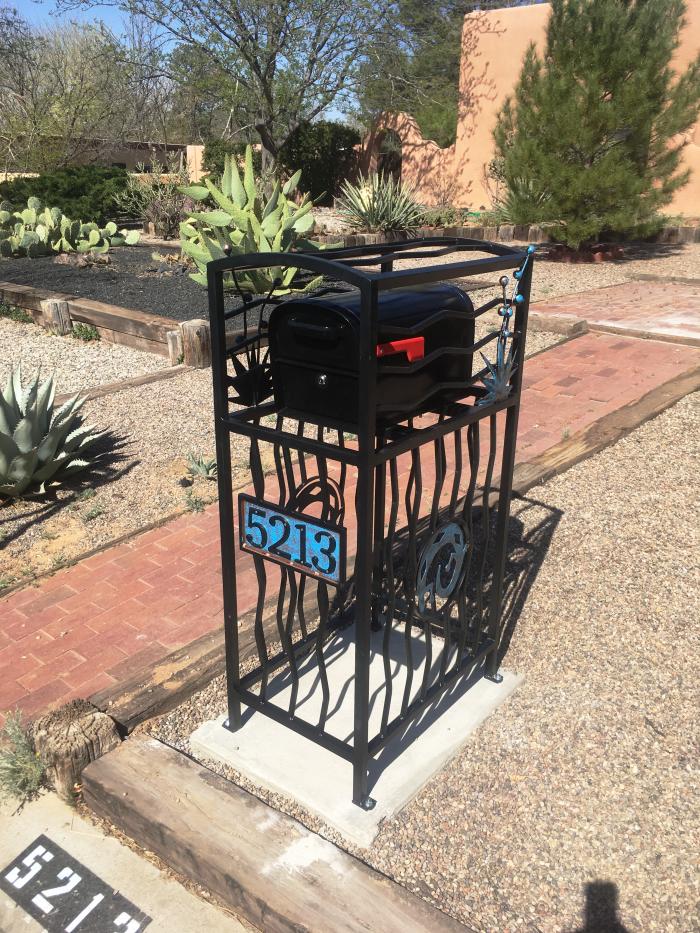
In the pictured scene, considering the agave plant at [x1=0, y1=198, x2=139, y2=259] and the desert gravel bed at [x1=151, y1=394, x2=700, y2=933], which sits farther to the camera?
the agave plant at [x1=0, y1=198, x2=139, y2=259]

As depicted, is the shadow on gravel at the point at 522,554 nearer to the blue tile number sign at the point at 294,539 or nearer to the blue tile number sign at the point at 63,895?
the blue tile number sign at the point at 294,539

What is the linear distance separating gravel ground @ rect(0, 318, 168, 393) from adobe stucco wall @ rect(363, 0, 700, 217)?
11.1 metres

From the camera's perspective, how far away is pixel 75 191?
1633cm

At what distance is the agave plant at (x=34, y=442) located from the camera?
4195 mm

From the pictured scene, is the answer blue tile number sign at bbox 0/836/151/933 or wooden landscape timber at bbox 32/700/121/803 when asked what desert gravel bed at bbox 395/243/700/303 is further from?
blue tile number sign at bbox 0/836/151/933

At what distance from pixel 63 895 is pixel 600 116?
11.7 meters

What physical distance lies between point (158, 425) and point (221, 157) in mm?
17125

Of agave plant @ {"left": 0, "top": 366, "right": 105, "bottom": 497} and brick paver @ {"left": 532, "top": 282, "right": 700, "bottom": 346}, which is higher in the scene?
brick paver @ {"left": 532, "top": 282, "right": 700, "bottom": 346}

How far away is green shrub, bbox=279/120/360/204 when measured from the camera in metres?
20.8

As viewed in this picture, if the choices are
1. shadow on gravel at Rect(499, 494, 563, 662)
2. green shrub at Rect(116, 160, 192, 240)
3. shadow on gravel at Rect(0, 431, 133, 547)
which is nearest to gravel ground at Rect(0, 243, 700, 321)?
green shrub at Rect(116, 160, 192, 240)

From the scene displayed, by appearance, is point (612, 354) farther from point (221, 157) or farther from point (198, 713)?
point (221, 157)

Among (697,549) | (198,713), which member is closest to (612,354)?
(697,549)

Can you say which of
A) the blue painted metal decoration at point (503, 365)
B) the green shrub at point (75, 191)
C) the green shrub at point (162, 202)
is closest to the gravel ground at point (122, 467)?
the blue painted metal decoration at point (503, 365)

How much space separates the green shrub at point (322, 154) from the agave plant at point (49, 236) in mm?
9226
